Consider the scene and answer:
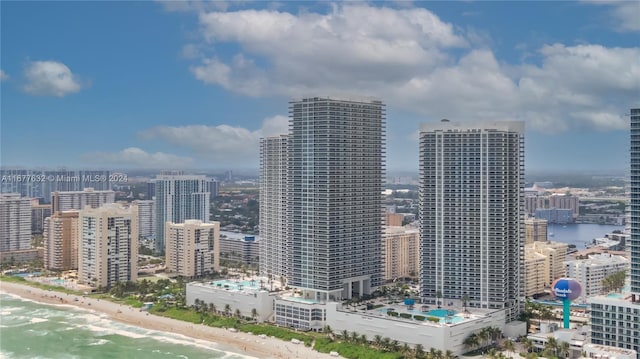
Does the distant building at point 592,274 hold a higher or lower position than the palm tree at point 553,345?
higher

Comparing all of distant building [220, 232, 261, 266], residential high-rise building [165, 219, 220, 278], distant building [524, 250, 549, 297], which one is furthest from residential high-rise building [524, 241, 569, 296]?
residential high-rise building [165, 219, 220, 278]

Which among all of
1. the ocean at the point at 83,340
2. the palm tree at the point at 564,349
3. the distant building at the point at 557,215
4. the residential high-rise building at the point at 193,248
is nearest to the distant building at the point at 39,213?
the residential high-rise building at the point at 193,248

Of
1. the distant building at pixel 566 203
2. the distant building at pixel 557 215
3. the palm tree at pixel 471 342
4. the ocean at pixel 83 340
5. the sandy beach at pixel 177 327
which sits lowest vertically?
the ocean at pixel 83 340

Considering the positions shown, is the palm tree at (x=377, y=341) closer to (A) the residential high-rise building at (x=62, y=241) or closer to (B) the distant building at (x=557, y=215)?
(A) the residential high-rise building at (x=62, y=241)

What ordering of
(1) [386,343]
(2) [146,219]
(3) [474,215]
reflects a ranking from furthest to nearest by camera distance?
(2) [146,219], (3) [474,215], (1) [386,343]

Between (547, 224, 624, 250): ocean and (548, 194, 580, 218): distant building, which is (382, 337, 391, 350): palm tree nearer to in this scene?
(547, 224, 624, 250): ocean

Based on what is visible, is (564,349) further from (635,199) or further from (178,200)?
(178,200)

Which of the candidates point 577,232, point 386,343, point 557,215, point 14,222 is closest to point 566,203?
point 557,215
